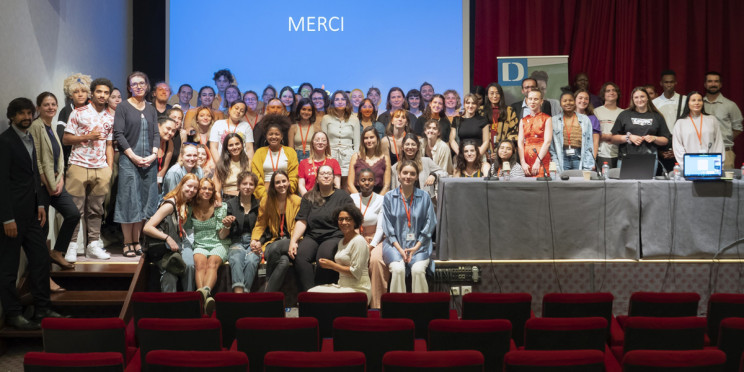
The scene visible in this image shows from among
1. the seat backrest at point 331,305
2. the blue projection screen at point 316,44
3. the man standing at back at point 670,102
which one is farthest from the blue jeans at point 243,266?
Answer: the man standing at back at point 670,102

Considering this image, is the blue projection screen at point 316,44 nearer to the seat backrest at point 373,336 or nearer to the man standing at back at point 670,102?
the man standing at back at point 670,102

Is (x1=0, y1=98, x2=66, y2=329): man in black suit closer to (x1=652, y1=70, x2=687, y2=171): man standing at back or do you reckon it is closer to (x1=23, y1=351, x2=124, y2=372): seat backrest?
(x1=23, y1=351, x2=124, y2=372): seat backrest

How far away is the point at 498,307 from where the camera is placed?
3637mm

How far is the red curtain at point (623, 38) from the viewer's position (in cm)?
881

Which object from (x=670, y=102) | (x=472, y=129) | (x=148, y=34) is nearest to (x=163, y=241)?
(x=472, y=129)

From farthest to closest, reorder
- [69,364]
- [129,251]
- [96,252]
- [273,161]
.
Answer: [273,161]
[129,251]
[96,252]
[69,364]

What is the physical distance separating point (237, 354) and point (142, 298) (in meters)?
1.29

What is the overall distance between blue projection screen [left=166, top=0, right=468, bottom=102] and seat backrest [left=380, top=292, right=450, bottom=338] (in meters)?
5.01

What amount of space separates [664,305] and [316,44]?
18.6ft

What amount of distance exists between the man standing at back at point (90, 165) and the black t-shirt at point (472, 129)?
3.15 m

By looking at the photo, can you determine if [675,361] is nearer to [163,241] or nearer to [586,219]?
[586,219]

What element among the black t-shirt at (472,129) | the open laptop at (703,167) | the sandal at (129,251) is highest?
the black t-shirt at (472,129)

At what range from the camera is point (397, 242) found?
531 centimetres

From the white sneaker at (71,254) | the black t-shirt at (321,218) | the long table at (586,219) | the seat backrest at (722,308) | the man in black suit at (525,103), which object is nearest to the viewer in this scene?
the seat backrest at (722,308)
